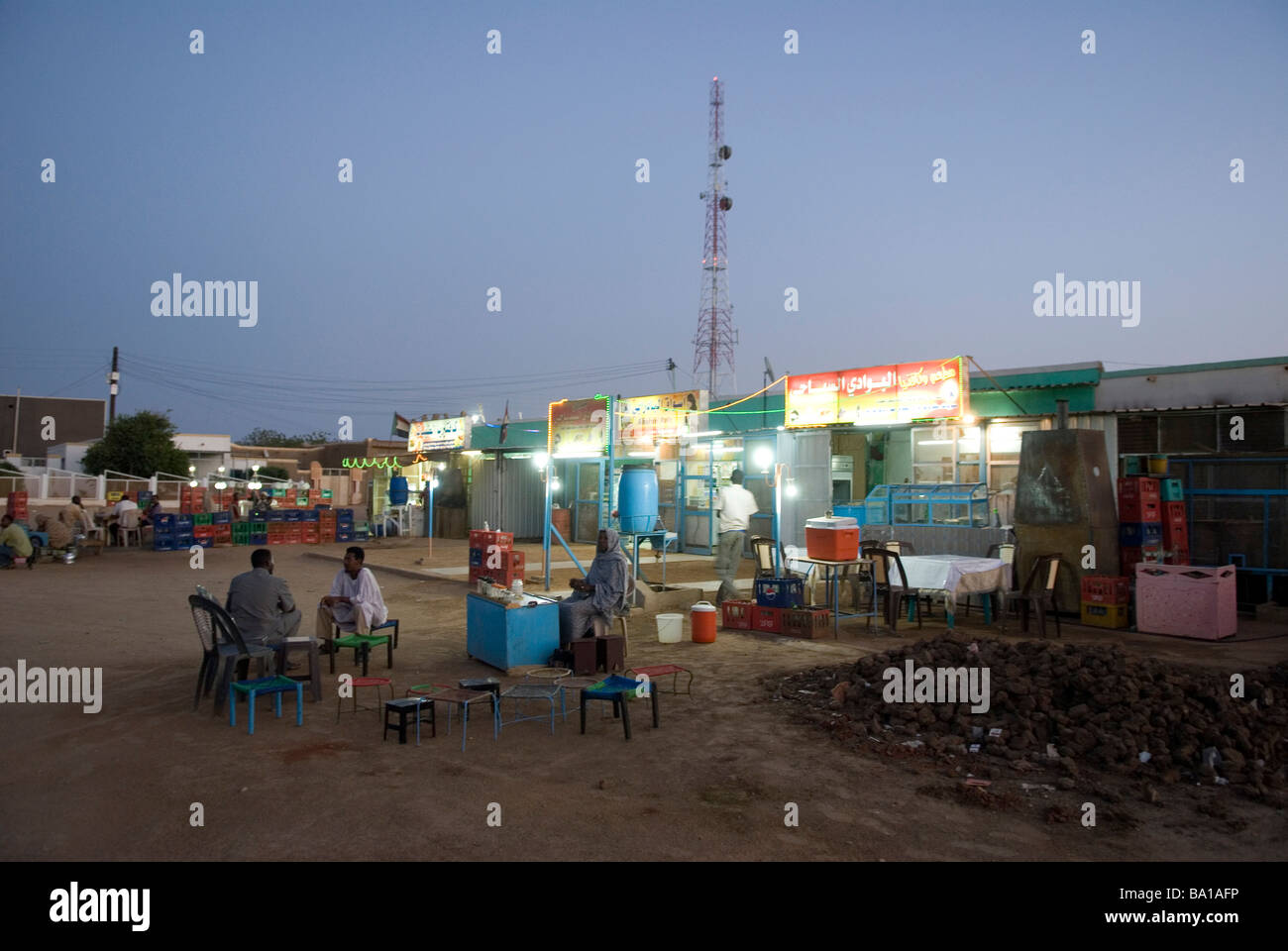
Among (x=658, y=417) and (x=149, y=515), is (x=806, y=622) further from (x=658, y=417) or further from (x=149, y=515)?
(x=149, y=515)

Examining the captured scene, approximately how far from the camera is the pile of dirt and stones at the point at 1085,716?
5.98m

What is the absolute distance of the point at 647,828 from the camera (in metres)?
4.93

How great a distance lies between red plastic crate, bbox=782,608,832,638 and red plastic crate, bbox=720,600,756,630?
0.54 m

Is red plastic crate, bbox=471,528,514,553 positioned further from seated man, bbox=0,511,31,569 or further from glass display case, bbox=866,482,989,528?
seated man, bbox=0,511,31,569

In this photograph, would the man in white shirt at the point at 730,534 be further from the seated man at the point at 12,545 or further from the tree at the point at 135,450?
the tree at the point at 135,450

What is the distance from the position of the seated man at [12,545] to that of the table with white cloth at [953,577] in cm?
1920

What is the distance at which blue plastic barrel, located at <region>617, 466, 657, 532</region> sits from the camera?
42.6 feet

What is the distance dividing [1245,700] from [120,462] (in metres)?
48.8

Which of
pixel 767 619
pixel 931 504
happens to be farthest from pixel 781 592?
pixel 931 504

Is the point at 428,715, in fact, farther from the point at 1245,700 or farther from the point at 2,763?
the point at 1245,700

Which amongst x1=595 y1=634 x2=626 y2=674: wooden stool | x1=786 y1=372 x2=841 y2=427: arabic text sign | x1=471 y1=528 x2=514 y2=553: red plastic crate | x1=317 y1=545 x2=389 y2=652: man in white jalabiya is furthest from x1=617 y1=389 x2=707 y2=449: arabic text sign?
x1=317 y1=545 x2=389 y2=652: man in white jalabiya

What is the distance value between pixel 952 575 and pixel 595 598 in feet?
16.6

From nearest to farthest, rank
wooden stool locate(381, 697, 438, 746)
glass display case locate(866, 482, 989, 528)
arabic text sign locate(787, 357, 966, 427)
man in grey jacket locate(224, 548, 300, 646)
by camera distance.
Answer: wooden stool locate(381, 697, 438, 746)
man in grey jacket locate(224, 548, 300, 646)
glass display case locate(866, 482, 989, 528)
arabic text sign locate(787, 357, 966, 427)
